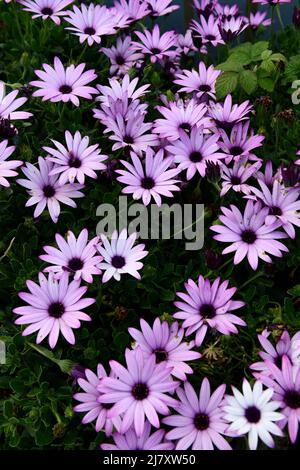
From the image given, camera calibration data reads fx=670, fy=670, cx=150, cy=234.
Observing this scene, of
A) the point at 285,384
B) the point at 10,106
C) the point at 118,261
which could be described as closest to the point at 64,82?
the point at 10,106

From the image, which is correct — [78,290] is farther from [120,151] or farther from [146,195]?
[120,151]

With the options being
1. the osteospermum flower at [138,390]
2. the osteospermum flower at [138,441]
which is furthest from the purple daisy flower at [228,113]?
the osteospermum flower at [138,441]

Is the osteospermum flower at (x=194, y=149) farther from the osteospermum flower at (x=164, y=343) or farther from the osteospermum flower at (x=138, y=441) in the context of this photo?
the osteospermum flower at (x=138, y=441)

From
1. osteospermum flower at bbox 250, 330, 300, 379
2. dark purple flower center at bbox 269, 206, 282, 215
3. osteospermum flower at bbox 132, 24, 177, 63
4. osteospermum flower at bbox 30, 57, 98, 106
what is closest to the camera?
osteospermum flower at bbox 250, 330, 300, 379

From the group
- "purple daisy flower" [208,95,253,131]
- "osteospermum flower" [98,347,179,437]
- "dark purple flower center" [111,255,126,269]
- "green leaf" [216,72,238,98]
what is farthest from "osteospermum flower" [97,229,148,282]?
"green leaf" [216,72,238,98]

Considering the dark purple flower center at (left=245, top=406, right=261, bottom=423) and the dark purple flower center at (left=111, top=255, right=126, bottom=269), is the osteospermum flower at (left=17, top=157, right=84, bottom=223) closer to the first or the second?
the dark purple flower center at (left=111, top=255, right=126, bottom=269)

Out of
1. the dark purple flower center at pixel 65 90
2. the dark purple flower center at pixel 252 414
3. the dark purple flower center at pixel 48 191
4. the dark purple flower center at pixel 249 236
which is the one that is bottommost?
the dark purple flower center at pixel 252 414
